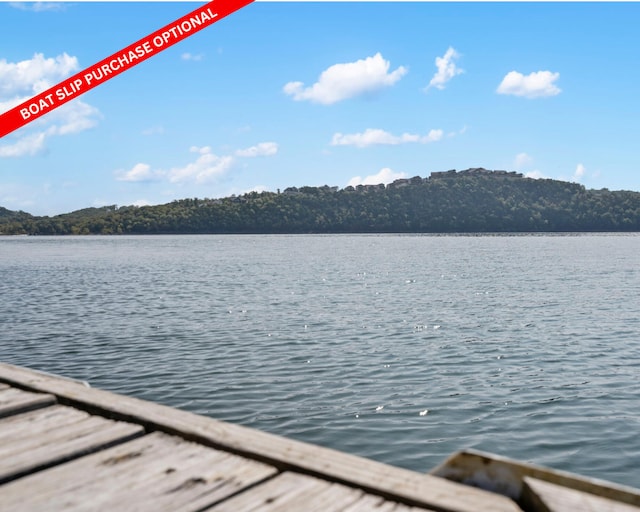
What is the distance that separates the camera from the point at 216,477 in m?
4.11

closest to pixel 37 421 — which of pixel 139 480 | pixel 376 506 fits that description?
pixel 139 480

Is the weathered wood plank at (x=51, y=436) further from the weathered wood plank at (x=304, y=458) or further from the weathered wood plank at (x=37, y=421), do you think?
the weathered wood plank at (x=304, y=458)

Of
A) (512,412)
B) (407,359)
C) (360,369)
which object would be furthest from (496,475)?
(407,359)

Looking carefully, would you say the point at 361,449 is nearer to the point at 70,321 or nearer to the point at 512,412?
the point at 512,412

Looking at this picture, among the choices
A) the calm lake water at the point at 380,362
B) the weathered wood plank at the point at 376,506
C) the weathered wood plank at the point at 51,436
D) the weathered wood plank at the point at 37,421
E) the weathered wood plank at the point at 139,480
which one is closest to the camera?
the weathered wood plank at the point at 376,506

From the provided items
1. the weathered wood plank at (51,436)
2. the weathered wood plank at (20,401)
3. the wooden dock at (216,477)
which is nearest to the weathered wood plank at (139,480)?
the wooden dock at (216,477)

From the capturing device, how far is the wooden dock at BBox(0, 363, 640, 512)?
145 inches

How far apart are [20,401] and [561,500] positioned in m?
4.70

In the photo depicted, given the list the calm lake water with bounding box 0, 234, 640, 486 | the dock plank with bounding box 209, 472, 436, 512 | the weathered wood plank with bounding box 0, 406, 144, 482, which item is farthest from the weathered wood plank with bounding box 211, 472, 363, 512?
the calm lake water with bounding box 0, 234, 640, 486

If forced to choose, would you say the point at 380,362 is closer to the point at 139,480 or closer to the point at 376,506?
the point at 139,480

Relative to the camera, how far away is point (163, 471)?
420 centimetres

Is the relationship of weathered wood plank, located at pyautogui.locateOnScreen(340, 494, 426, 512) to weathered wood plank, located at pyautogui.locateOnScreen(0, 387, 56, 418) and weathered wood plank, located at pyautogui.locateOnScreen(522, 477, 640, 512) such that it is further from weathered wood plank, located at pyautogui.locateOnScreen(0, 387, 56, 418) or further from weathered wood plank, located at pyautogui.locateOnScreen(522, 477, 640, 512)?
weathered wood plank, located at pyautogui.locateOnScreen(0, 387, 56, 418)

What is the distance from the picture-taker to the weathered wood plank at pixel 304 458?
12.2ft

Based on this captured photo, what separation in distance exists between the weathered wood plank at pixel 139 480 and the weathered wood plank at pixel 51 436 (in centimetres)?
12
